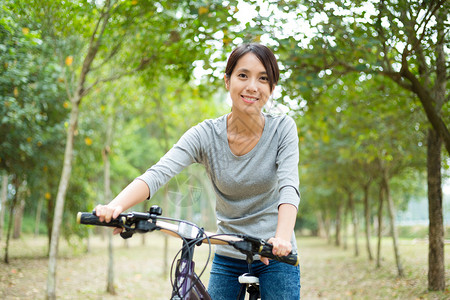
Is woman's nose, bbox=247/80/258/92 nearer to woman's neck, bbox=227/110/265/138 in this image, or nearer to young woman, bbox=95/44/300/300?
young woman, bbox=95/44/300/300

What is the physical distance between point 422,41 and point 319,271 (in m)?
11.1

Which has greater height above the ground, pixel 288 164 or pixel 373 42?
pixel 373 42

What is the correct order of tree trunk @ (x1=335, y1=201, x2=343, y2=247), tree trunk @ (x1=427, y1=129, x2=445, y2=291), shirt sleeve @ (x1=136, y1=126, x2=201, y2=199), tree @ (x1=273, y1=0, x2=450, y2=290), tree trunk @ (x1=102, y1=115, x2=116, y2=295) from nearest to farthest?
shirt sleeve @ (x1=136, y1=126, x2=201, y2=199) < tree @ (x1=273, y1=0, x2=450, y2=290) < tree trunk @ (x1=427, y1=129, x2=445, y2=291) < tree trunk @ (x1=102, y1=115, x2=116, y2=295) < tree trunk @ (x1=335, y1=201, x2=343, y2=247)

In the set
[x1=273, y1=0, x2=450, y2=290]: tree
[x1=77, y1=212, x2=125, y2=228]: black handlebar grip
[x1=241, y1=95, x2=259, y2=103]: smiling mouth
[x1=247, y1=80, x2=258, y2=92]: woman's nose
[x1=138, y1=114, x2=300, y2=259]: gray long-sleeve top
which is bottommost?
[x1=77, y1=212, x2=125, y2=228]: black handlebar grip

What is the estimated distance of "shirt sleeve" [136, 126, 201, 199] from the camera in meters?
1.90

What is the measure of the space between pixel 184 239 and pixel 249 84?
0.83 m

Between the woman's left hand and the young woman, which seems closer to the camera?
the woman's left hand

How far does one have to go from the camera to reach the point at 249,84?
2133mm

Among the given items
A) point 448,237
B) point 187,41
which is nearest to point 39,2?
point 187,41

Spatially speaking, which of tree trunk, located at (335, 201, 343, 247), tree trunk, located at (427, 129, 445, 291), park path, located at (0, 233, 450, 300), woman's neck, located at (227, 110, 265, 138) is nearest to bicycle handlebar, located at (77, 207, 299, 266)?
woman's neck, located at (227, 110, 265, 138)

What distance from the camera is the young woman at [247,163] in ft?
6.84

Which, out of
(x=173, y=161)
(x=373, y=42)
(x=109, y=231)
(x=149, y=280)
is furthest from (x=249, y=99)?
(x=149, y=280)

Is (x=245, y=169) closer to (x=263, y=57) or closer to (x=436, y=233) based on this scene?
(x=263, y=57)

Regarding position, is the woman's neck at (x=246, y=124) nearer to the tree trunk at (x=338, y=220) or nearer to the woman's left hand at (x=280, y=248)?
the woman's left hand at (x=280, y=248)
